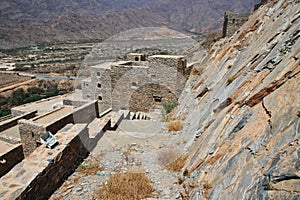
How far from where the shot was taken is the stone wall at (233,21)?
33.4ft

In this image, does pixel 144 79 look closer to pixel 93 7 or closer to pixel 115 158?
pixel 115 158

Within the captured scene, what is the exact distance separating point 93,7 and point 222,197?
15880 cm

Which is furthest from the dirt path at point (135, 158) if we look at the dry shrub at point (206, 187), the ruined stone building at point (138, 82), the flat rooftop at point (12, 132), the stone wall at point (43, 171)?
the flat rooftop at point (12, 132)

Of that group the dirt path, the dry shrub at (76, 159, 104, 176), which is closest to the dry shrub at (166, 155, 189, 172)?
the dirt path

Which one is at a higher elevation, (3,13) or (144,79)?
(3,13)

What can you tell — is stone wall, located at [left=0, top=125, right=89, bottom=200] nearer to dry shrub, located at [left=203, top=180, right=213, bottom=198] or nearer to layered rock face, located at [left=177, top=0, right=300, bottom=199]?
layered rock face, located at [left=177, top=0, right=300, bottom=199]

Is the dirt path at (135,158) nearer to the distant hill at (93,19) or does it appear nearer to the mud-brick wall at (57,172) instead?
the mud-brick wall at (57,172)

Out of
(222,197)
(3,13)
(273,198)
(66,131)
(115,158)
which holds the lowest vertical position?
(115,158)

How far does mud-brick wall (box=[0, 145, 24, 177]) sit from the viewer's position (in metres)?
6.50

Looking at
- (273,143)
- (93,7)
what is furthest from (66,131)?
(93,7)

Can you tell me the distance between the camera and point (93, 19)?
4328 inches

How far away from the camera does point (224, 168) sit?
2.82m

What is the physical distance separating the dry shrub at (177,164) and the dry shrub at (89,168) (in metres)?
1.40

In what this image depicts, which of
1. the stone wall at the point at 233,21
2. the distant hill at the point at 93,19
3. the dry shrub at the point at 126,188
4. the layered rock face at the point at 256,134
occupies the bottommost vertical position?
the dry shrub at the point at 126,188
